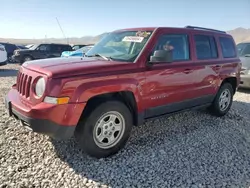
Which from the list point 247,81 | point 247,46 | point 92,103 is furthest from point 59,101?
point 247,46

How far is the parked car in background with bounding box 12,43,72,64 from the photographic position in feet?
55.1

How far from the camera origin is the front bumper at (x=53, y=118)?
9.72ft

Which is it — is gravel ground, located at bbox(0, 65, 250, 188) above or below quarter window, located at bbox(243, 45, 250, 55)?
below

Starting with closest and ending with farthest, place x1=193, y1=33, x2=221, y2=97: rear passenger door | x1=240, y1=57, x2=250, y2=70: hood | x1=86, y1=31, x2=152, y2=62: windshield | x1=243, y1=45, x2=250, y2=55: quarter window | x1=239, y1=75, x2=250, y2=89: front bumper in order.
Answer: x1=86, y1=31, x2=152, y2=62: windshield → x1=193, y1=33, x2=221, y2=97: rear passenger door → x1=239, y1=75, x2=250, y2=89: front bumper → x1=240, y1=57, x2=250, y2=70: hood → x1=243, y1=45, x2=250, y2=55: quarter window

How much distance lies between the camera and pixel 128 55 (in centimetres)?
384

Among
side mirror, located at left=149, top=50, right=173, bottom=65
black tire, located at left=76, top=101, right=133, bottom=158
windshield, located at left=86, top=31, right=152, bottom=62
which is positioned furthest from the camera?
windshield, located at left=86, top=31, right=152, bottom=62

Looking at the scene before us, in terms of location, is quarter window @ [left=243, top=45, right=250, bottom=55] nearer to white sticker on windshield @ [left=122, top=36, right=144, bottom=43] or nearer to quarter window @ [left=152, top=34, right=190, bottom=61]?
quarter window @ [left=152, top=34, right=190, bottom=61]

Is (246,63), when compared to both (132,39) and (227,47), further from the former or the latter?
(132,39)

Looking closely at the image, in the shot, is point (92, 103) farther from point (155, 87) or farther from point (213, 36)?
point (213, 36)

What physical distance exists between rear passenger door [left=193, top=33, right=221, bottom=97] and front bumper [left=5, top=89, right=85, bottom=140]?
2590mm

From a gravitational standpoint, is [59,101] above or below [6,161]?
above

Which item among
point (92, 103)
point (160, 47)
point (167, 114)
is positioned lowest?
point (167, 114)

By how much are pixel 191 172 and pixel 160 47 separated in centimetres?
200

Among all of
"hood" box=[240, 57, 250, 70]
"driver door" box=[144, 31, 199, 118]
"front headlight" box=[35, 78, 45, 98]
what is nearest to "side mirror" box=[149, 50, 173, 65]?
"driver door" box=[144, 31, 199, 118]
